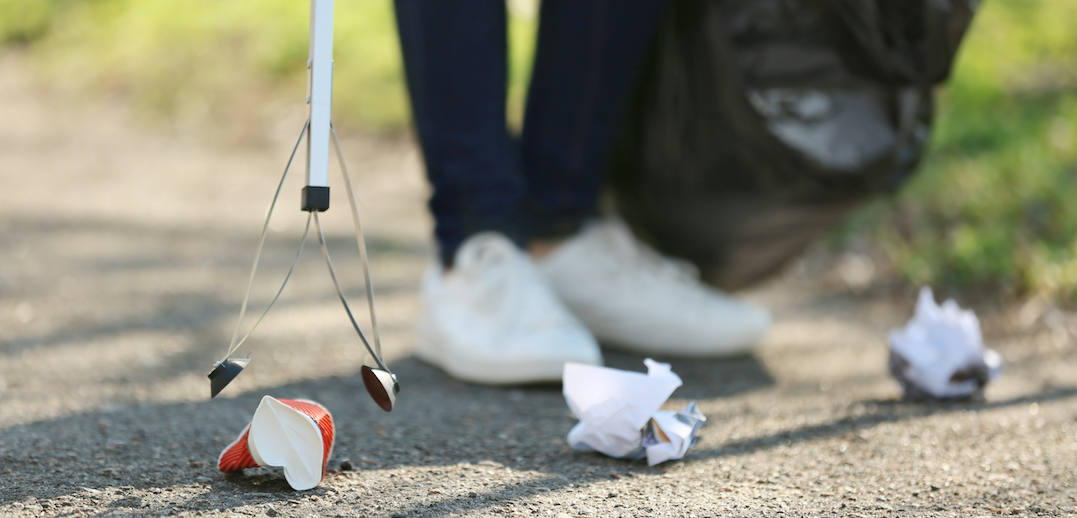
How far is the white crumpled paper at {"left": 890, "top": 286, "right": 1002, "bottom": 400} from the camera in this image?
973mm

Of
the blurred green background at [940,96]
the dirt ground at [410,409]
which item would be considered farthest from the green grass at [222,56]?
the dirt ground at [410,409]

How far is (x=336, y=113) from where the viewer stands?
3.32 m

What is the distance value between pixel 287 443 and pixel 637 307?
73 centimetres

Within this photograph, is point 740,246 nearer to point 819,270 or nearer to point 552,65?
point 552,65

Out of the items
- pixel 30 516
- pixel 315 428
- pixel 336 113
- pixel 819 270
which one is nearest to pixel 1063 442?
pixel 315 428

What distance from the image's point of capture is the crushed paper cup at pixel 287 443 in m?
0.63

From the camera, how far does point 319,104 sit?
0.59 metres

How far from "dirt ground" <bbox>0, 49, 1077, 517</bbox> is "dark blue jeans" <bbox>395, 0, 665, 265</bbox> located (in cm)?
25

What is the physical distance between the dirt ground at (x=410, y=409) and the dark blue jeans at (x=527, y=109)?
0.25 m

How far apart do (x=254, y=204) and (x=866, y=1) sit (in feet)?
6.20

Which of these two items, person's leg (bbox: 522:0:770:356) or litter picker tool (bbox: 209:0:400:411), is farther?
person's leg (bbox: 522:0:770:356)

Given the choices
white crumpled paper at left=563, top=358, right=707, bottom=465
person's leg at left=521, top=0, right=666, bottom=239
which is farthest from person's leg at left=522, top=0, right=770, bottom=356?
white crumpled paper at left=563, top=358, right=707, bottom=465

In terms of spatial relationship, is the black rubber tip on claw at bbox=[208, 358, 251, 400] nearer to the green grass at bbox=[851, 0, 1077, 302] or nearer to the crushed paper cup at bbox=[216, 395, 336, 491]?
the crushed paper cup at bbox=[216, 395, 336, 491]

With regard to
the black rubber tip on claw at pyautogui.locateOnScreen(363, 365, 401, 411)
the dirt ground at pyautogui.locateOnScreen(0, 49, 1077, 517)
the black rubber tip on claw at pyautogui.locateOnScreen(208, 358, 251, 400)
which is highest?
the black rubber tip on claw at pyautogui.locateOnScreen(208, 358, 251, 400)
